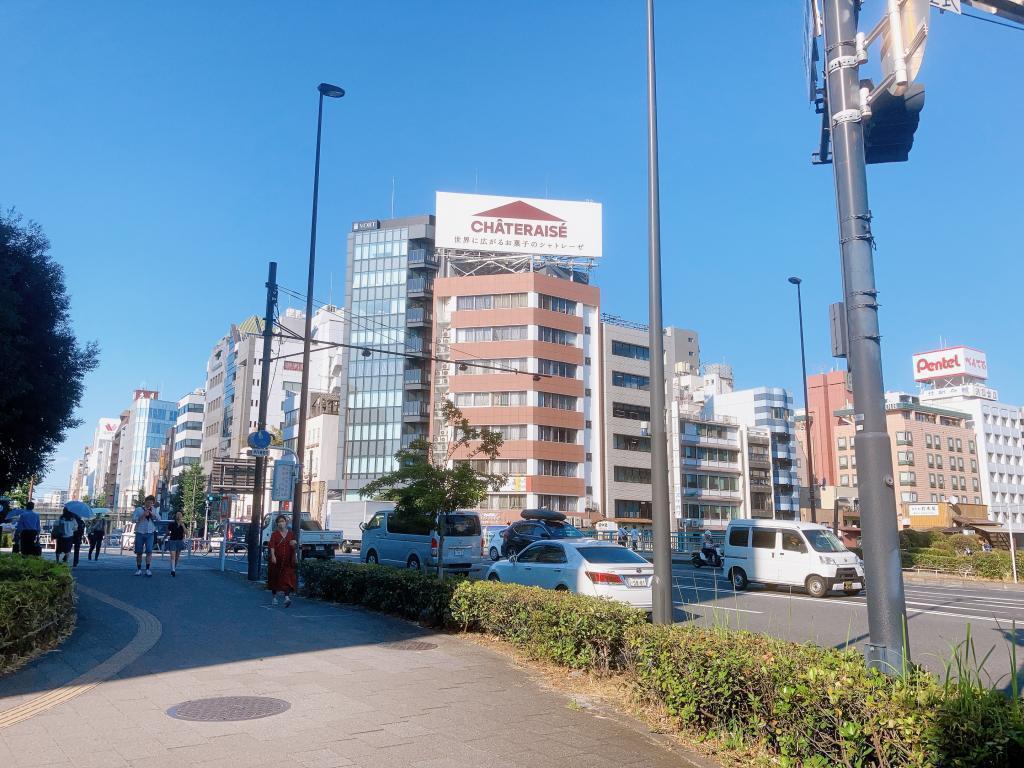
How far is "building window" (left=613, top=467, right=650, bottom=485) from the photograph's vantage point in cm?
7169

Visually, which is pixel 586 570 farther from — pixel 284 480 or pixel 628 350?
pixel 628 350

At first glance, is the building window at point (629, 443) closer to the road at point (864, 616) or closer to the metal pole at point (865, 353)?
the road at point (864, 616)

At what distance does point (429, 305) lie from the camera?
8050 centimetres

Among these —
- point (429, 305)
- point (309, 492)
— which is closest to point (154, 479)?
point (309, 492)

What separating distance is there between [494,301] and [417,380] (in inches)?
544

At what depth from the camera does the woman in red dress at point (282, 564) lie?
1404cm

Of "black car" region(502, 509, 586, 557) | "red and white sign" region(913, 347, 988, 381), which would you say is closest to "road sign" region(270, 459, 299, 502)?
"black car" region(502, 509, 586, 557)

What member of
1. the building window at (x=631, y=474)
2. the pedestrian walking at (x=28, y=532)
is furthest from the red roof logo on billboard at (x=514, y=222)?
the pedestrian walking at (x=28, y=532)

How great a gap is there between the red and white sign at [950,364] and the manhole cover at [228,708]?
385 ft

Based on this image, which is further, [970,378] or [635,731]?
[970,378]

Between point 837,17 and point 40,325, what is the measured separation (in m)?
14.9

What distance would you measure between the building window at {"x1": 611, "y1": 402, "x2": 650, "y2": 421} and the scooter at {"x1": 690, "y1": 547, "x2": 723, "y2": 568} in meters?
40.9

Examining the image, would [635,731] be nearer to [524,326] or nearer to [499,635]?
[499,635]

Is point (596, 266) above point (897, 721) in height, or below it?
above
